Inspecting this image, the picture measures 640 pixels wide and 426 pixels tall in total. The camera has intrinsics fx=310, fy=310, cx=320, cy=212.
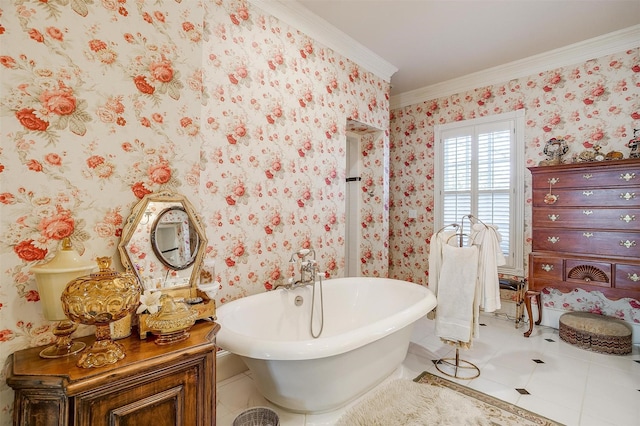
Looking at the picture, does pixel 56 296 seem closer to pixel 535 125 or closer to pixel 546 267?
pixel 546 267

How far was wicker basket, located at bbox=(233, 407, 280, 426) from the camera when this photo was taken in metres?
1.61

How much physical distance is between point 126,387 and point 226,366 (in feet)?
4.47

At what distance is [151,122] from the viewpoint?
1451 mm

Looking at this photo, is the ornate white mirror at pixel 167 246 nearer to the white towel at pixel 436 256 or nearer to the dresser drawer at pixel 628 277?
the white towel at pixel 436 256

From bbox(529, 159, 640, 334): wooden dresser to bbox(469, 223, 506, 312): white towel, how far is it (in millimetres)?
1057

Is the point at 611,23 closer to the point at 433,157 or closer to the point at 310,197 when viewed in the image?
the point at 433,157

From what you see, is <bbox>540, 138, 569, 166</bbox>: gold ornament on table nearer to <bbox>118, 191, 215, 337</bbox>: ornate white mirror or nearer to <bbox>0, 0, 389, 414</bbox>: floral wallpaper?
<bbox>0, 0, 389, 414</bbox>: floral wallpaper

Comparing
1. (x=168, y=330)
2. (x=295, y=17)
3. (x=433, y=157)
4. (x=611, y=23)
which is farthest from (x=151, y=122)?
(x=611, y=23)

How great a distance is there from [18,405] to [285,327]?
154cm

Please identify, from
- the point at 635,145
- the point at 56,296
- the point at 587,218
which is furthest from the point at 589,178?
the point at 56,296

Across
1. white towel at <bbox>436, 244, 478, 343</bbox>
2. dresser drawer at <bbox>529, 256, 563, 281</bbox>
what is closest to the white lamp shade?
white towel at <bbox>436, 244, 478, 343</bbox>

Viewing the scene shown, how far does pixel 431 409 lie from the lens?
1.85 meters

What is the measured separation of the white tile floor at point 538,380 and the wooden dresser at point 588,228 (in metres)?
0.57

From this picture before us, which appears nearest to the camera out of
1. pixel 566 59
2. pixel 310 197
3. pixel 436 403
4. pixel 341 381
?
pixel 341 381
